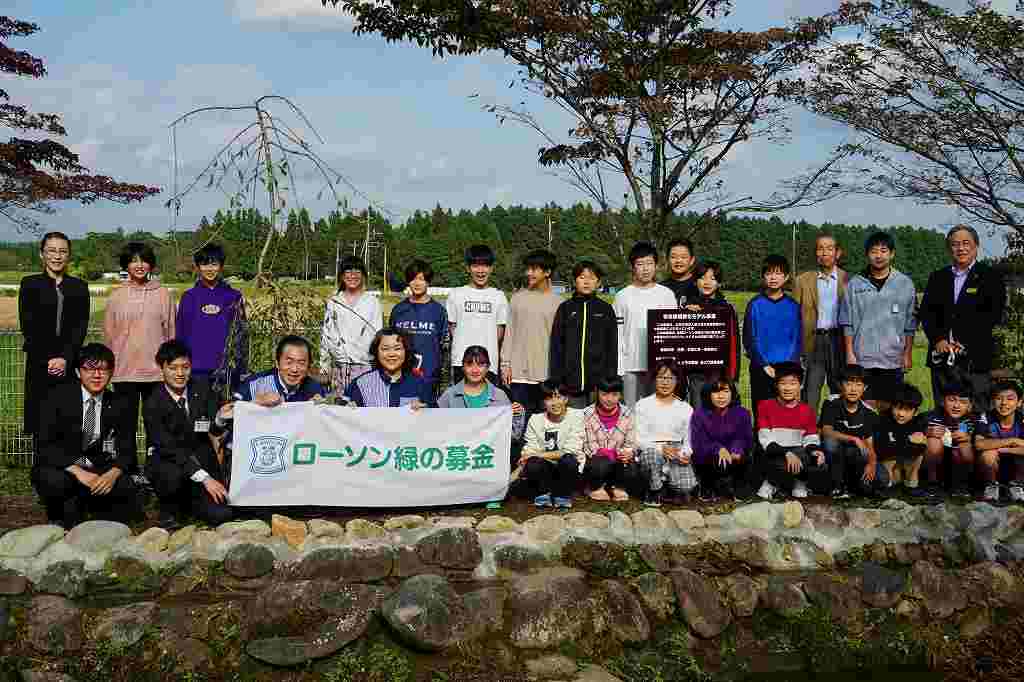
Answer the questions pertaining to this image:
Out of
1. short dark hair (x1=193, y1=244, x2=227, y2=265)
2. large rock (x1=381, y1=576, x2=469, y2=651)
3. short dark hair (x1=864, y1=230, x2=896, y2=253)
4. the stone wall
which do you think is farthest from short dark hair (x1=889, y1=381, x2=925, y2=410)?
short dark hair (x1=193, y1=244, x2=227, y2=265)

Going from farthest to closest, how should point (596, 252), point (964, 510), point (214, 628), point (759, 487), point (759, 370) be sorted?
point (596, 252)
point (759, 370)
point (759, 487)
point (964, 510)
point (214, 628)

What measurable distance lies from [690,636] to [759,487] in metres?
1.81

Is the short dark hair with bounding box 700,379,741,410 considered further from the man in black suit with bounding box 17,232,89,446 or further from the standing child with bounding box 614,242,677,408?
the man in black suit with bounding box 17,232,89,446

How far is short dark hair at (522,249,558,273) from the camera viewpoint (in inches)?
288

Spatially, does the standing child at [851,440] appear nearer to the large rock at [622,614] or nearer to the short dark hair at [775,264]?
the short dark hair at [775,264]

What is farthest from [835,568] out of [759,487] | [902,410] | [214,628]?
[214,628]

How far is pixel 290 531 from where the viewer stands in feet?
17.5

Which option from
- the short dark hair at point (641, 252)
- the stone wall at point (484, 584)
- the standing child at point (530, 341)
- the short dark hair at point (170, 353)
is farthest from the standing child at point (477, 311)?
the short dark hair at point (170, 353)

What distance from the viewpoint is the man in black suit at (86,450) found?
561 centimetres

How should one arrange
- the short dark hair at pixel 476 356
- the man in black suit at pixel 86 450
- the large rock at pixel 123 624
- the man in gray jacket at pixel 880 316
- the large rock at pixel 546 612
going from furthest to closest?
the man in gray jacket at pixel 880 316 → the short dark hair at pixel 476 356 → the man in black suit at pixel 86 450 → the large rock at pixel 546 612 → the large rock at pixel 123 624

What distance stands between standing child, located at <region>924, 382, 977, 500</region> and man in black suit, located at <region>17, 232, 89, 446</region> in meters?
6.47

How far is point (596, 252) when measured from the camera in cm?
995

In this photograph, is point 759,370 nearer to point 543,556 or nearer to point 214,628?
point 543,556

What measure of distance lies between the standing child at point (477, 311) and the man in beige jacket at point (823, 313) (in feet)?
8.07
